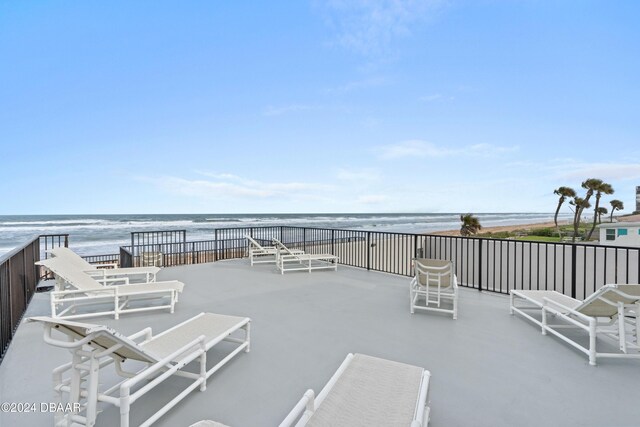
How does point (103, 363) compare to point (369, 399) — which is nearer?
point (369, 399)

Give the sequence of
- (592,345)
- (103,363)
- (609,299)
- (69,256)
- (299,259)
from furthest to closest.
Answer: (299,259)
(69,256)
(609,299)
(592,345)
(103,363)

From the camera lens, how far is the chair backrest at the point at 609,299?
260cm

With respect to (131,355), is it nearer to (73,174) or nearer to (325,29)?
(325,29)

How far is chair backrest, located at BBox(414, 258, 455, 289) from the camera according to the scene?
159 inches

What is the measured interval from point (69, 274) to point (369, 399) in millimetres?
4228

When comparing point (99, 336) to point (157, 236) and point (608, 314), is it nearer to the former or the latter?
point (608, 314)

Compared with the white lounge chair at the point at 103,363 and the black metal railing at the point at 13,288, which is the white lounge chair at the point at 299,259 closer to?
the black metal railing at the point at 13,288

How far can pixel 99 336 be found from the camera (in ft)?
5.22

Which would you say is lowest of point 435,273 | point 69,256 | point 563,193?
point 435,273

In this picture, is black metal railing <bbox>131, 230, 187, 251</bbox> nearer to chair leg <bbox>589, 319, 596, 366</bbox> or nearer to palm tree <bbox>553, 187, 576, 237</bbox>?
chair leg <bbox>589, 319, 596, 366</bbox>

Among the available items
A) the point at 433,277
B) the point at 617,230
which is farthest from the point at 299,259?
the point at 617,230

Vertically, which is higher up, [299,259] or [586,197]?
[586,197]

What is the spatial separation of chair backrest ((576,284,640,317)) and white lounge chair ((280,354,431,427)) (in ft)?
7.10

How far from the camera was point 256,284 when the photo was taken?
5.74 m
